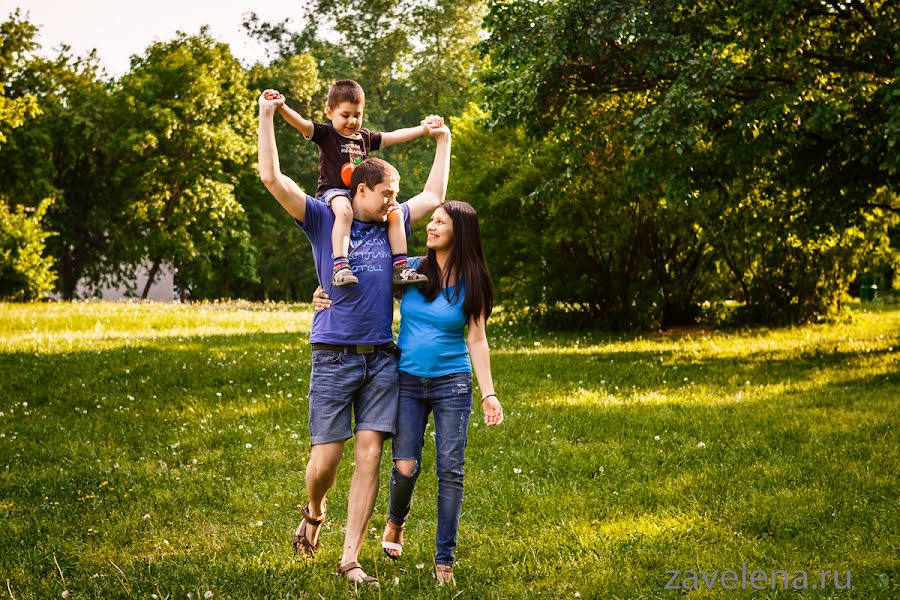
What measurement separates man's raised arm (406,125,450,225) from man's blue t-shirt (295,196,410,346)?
1.07ft

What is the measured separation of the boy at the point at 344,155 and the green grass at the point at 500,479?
176 cm

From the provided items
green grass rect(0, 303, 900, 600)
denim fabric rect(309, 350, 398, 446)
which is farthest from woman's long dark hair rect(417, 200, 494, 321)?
green grass rect(0, 303, 900, 600)

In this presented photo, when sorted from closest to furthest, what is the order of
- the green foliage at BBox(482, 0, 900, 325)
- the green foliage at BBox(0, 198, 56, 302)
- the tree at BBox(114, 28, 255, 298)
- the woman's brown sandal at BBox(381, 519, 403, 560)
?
the woman's brown sandal at BBox(381, 519, 403, 560) < the green foliage at BBox(482, 0, 900, 325) < the green foliage at BBox(0, 198, 56, 302) < the tree at BBox(114, 28, 255, 298)

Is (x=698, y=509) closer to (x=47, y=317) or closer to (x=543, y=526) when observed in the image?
(x=543, y=526)

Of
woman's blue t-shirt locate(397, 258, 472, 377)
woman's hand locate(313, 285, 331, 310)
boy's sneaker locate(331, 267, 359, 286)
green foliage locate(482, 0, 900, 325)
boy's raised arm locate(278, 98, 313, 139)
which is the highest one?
green foliage locate(482, 0, 900, 325)

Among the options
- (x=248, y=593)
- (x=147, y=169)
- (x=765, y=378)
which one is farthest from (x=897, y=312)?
(x=147, y=169)

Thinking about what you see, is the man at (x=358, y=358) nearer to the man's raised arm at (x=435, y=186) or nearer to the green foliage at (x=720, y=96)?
the man's raised arm at (x=435, y=186)

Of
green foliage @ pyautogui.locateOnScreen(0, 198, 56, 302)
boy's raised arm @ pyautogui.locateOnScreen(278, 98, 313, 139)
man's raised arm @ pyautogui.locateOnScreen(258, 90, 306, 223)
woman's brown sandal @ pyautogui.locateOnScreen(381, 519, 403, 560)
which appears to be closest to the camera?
man's raised arm @ pyautogui.locateOnScreen(258, 90, 306, 223)

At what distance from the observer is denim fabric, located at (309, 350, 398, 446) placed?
4.62m

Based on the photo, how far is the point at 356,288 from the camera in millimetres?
4668

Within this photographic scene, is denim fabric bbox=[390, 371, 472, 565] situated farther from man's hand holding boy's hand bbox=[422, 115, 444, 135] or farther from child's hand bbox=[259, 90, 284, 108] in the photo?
child's hand bbox=[259, 90, 284, 108]

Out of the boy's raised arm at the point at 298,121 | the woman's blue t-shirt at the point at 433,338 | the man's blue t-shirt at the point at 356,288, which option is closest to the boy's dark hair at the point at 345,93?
the boy's raised arm at the point at 298,121

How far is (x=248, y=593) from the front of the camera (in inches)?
179

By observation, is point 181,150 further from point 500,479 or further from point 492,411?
point 492,411
